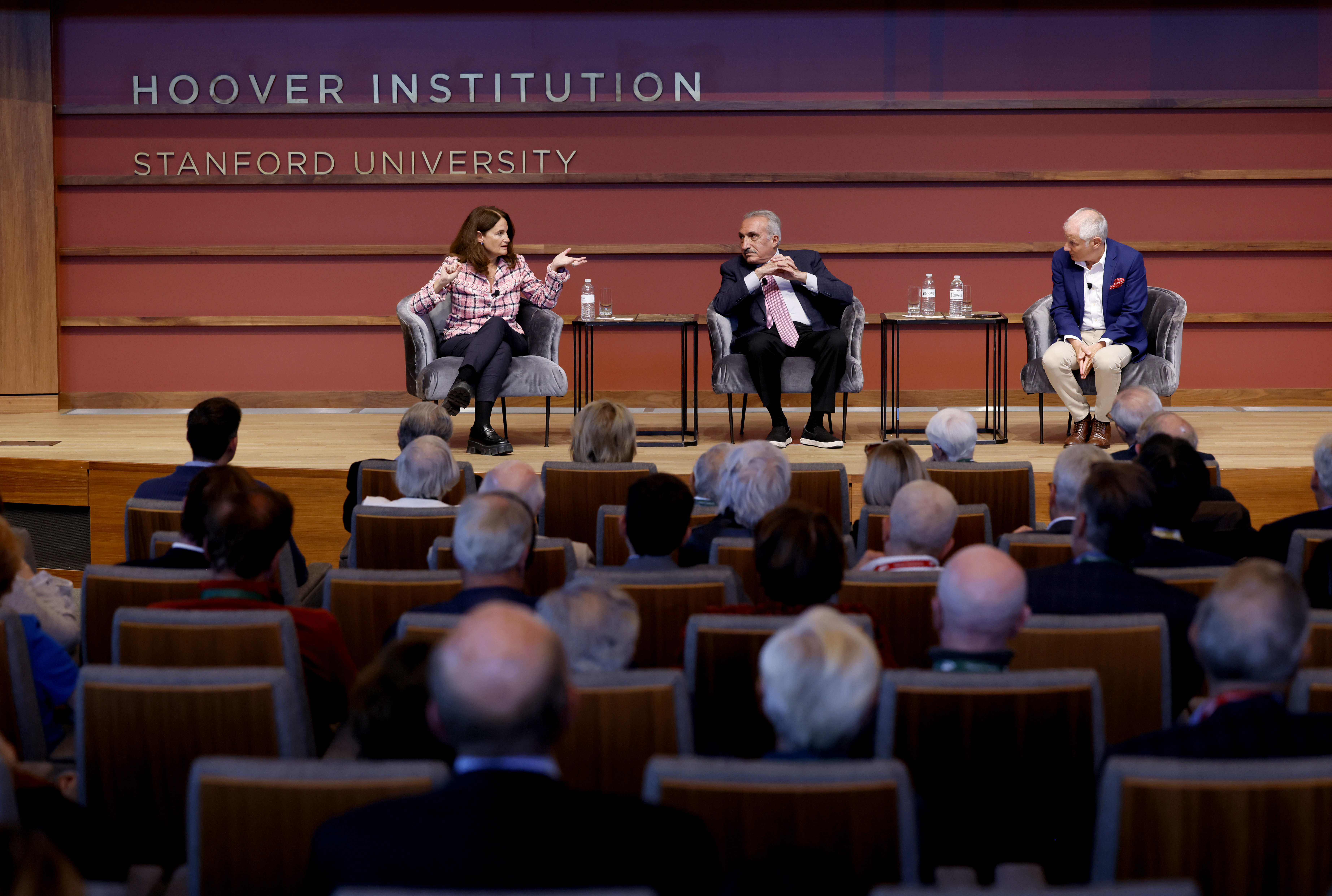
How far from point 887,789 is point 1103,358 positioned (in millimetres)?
4765

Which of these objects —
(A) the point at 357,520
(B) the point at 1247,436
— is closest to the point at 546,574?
(A) the point at 357,520

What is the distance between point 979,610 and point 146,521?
93.6 inches

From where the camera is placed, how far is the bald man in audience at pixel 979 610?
1995mm

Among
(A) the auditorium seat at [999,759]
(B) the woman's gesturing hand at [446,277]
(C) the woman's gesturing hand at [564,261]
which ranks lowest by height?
(A) the auditorium seat at [999,759]

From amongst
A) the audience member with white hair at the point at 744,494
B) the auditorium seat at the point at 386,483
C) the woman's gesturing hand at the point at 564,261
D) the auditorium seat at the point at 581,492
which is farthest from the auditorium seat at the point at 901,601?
the woman's gesturing hand at the point at 564,261

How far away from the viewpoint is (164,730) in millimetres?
1762

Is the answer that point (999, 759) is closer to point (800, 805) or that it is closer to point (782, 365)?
point (800, 805)

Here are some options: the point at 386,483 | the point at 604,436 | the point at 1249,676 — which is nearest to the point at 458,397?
the point at 386,483

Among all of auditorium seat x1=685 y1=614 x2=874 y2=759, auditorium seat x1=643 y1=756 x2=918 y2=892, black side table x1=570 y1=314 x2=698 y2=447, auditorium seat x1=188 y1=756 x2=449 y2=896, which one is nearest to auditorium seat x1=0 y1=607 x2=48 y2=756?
auditorium seat x1=188 y1=756 x2=449 y2=896

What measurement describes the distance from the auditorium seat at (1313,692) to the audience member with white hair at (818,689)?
600mm

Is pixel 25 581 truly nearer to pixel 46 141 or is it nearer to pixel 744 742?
pixel 744 742

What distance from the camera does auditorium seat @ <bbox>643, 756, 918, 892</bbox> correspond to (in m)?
1.38

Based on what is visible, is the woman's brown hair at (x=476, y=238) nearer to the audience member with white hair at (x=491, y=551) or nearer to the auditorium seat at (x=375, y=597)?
the auditorium seat at (x=375, y=597)

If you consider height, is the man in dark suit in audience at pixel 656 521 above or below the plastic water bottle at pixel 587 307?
below
